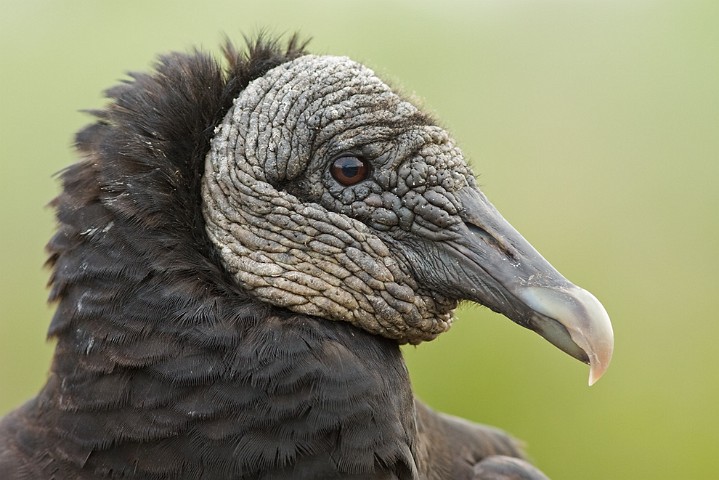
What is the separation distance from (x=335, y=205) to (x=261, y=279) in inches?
13.3

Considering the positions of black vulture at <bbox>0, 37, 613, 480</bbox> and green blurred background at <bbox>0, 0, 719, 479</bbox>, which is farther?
green blurred background at <bbox>0, 0, 719, 479</bbox>

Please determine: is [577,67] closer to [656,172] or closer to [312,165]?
[656,172]

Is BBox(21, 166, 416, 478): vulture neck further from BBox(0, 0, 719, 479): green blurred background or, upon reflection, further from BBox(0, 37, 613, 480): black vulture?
BBox(0, 0, 719, 479): green blurred background

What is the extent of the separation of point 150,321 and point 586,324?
1.26 metres

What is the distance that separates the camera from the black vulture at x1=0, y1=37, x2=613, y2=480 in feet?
8.09

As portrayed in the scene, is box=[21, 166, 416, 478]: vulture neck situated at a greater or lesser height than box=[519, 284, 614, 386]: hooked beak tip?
lesser

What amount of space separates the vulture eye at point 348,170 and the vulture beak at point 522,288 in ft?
1.05

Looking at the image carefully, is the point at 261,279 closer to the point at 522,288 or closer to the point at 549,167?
the point at 522,288

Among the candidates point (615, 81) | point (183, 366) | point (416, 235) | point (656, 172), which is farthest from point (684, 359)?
point (183, 366)

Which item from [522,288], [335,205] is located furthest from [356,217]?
[522,288]

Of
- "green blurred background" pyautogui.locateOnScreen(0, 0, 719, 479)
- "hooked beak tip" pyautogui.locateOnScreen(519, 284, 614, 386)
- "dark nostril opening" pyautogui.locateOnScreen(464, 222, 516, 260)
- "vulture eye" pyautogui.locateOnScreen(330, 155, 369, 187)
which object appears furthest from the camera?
"green blurred background" pyautogui.locateOnScreen(0, 0, 719, 479)

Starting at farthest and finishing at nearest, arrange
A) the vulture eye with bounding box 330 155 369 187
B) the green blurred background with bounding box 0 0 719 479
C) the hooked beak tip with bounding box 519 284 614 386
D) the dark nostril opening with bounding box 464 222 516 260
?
1. the green blurred background with bounding box 0 0 719 479
2. the vulture eye with bounding box 330 155 369 187
3. the dark nostril opening with bounding box 464 222 516 260
4. the hooked beak tip with bounding box 519 284 614 386

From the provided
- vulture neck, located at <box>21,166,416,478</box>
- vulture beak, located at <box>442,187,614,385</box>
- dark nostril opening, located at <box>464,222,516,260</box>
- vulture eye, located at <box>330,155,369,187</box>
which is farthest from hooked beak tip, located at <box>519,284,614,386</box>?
vulture eye, located at <box>330,155,369,187</box>

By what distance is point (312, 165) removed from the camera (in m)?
2.78
